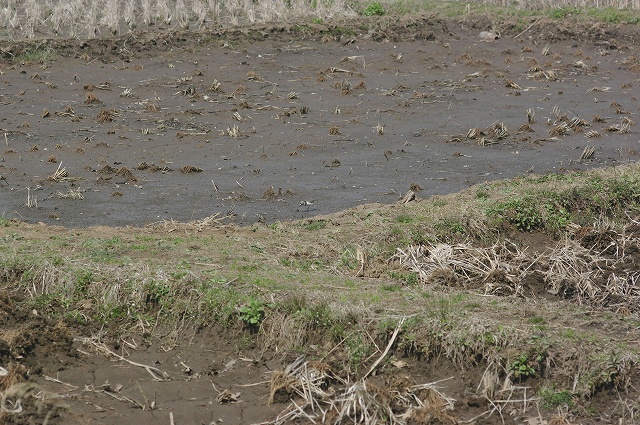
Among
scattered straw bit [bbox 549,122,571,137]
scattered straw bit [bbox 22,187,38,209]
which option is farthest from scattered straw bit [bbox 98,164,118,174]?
scattered straw bit [bbox 549,122,571,137]

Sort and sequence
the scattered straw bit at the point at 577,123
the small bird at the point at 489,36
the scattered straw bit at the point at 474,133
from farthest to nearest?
the small bird at the point at 489,36
the scattered straw bit at the point at 577,123
the scattered straw bit at the point at 474,133

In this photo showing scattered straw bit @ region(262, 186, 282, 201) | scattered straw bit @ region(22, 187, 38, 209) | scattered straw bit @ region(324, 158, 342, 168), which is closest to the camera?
scattered straw bit @ region(22, 187, 38, 209)

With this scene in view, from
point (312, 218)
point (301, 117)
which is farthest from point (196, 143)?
point (312, 218)

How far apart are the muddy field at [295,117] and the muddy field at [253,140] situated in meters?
0.04

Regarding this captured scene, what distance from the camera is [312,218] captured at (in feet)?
32.0

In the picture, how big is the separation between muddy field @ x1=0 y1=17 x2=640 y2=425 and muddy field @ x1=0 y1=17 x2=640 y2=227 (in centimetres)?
4

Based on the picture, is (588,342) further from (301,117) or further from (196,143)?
(301,117)

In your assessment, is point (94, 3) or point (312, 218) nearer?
point (312, 218)

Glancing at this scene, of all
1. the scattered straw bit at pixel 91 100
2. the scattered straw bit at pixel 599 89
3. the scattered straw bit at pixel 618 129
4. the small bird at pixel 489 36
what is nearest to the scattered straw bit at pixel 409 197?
the scattered straw bit at pixel 618 129

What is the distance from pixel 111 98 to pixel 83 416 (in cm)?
1019

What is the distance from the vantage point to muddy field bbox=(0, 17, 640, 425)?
623cm

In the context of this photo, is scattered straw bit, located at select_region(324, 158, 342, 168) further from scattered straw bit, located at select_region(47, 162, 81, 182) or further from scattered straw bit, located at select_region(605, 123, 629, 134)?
scattered straw bit, located at select_region(605, 123, 629, 134)

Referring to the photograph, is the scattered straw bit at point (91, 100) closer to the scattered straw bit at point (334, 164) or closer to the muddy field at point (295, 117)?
the muddy field at point (295, 117)

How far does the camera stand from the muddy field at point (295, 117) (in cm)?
1113
